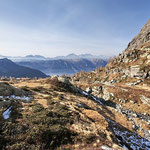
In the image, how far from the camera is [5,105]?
15.2m

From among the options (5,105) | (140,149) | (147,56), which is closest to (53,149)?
(5,105)

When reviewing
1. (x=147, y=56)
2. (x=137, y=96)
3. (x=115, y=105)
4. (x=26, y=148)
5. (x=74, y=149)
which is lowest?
(x=115, y=105)

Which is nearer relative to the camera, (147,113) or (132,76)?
(147,113)

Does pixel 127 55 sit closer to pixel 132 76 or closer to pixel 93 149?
pixel 132 76

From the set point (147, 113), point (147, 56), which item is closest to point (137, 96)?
point (147, 113)

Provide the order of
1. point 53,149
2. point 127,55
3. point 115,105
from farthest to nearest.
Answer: point 127,55 < point 115,105 < point 53,149

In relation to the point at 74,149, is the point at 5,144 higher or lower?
higher

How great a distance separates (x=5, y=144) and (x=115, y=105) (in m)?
44.3

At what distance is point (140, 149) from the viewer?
13.8 meters

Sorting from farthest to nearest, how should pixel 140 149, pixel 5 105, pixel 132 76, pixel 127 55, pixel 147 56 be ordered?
pixel 127 55, pixel 147 56, pixel 132 76, pixel 5 105, pixel 140 149

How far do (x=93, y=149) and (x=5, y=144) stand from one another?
7.75 metres

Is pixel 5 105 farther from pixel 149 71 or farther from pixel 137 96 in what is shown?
pixel 149 71

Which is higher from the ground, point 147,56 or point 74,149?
point 147,56

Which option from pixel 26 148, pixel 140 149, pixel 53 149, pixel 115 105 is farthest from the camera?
pixel 115 105
